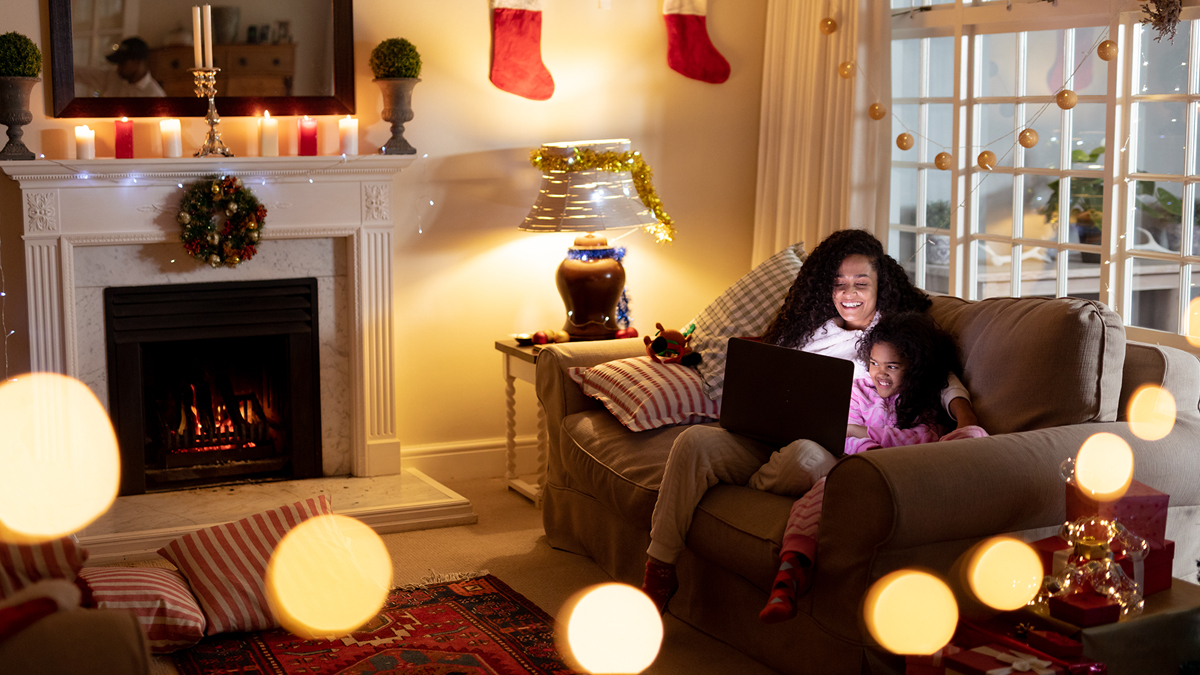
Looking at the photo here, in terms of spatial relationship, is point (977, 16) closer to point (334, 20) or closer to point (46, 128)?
point (334, 20)

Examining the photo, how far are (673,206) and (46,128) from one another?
2.38 meters

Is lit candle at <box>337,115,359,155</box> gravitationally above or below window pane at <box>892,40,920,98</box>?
below

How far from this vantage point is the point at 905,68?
4254 millimetres

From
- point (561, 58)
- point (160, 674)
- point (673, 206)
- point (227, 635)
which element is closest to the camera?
point (160, 674)

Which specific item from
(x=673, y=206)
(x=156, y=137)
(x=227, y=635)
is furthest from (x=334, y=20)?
(x=227, y=635)

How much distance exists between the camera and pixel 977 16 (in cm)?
379

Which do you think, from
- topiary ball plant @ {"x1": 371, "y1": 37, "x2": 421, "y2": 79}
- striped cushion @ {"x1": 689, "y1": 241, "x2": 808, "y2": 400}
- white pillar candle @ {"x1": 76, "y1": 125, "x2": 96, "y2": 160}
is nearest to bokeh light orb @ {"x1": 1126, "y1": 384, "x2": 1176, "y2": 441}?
striped cushion @ {"x1": 689, "y1": 241, "x2": 808, "y2": 400}

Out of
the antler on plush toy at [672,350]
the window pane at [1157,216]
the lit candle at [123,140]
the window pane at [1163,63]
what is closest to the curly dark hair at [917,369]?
the antler on plush toy at [672,350]

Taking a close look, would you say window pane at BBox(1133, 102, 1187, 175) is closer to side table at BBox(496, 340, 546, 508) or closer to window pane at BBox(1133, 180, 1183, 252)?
window pane at BBox(1133, 180, 1183, 252)

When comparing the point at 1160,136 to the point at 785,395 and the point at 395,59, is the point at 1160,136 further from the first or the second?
the point at 395,59

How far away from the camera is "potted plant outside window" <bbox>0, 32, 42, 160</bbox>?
3396mm

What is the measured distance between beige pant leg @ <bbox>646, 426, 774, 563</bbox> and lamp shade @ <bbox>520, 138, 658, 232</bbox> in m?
1.31

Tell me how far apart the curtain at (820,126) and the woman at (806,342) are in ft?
3.46

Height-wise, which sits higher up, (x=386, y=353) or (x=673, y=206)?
(x=673, y=206)
